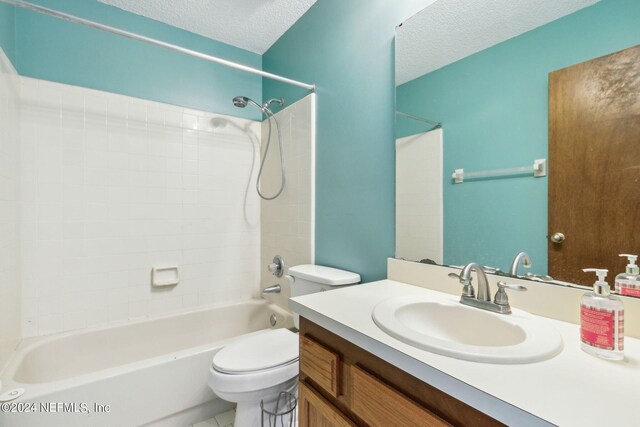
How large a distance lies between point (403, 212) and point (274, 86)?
154 centimetres

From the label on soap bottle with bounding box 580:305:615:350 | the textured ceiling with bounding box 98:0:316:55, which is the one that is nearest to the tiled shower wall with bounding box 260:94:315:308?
the textured ceiling with bounding box 98:0:316:55

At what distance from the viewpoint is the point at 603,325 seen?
2.06ft

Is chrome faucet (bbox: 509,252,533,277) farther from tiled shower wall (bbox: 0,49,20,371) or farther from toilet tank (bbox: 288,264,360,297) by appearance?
tiled shower wall (bbox: 0,49,20,371)

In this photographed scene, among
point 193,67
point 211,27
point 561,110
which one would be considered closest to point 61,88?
point 193,67

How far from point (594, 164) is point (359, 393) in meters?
0.85

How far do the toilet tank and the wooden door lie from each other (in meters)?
0.82

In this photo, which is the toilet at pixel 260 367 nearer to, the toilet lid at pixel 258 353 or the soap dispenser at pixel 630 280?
the toilet lid at pixel 258 353

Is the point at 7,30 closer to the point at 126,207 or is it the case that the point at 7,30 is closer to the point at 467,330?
the point at 126,207

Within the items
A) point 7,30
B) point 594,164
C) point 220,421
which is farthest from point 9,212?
point 594,164

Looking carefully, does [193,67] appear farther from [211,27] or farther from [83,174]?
[83,174]

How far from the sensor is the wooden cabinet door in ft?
2.64

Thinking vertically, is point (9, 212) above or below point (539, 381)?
above

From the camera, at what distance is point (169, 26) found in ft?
6.77

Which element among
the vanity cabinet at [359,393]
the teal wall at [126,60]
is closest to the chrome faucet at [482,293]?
the vanity cabinet at [359,393]
